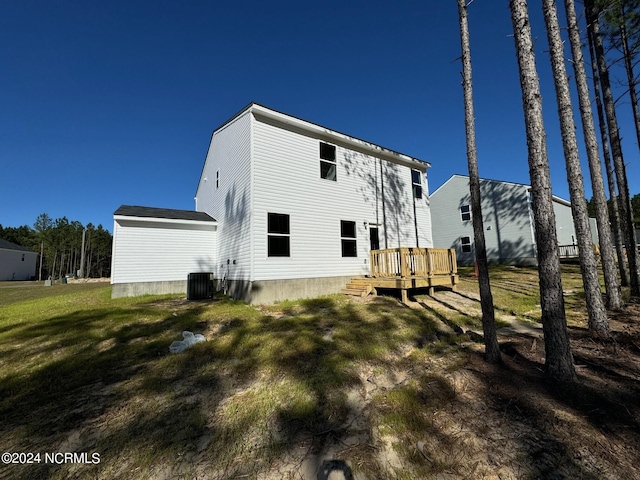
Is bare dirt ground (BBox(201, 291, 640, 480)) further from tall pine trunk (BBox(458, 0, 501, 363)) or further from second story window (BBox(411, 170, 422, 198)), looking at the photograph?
second story window (BBox(411, 170, 422, 198))

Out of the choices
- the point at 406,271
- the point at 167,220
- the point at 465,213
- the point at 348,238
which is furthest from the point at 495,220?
the point at 167,220

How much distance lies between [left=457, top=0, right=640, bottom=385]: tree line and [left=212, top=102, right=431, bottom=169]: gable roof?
233 inches

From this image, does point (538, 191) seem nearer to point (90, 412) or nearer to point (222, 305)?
point (90, 412)

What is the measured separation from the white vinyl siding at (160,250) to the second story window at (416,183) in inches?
389

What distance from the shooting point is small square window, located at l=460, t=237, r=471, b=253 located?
2153cm

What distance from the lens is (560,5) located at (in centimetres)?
784

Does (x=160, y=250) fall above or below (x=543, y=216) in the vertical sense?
above

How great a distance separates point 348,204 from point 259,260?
4.48 metres

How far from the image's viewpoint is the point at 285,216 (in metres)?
9.91

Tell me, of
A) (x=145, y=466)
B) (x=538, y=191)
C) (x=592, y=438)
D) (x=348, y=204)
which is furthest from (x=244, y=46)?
(x=592, y=438)

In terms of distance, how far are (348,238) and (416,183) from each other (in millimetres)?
5448

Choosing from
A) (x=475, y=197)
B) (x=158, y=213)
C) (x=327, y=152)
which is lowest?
(x=475, y=197)

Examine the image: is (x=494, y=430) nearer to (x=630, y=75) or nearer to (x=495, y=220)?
(x=630, y=75)

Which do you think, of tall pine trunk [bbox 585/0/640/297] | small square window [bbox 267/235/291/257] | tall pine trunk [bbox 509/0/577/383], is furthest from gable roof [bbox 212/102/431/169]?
tall pine trunk [bbox 509/0/577/383]
